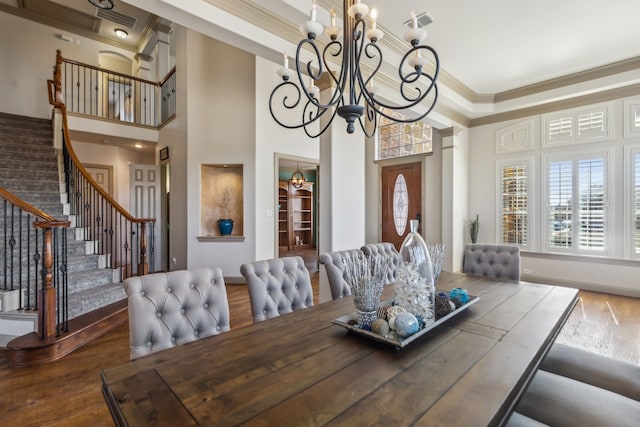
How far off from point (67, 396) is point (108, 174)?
609 centimetres

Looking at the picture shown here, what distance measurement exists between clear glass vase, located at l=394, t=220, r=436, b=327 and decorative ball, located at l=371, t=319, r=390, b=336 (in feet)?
0.55

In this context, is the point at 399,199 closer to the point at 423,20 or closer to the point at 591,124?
the point at 591,124

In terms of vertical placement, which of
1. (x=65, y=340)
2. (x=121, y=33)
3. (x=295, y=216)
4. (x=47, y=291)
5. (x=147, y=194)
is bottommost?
(x=65, y=340)

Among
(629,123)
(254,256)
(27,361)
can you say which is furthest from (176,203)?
(629,123)

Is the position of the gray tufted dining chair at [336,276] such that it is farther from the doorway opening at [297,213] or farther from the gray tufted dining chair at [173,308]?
the doorway opening at [297,213]

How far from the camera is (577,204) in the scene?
4.53m

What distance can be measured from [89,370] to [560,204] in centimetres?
614

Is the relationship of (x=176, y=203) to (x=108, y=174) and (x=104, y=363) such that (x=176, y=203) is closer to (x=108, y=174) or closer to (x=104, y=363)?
(x=108, y=174)

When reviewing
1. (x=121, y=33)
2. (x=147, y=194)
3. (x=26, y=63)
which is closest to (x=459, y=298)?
(x=147, y=194)

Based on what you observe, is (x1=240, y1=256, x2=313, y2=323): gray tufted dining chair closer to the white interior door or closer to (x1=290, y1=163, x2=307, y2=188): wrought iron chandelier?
the white interior door

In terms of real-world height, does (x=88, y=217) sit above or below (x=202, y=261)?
above

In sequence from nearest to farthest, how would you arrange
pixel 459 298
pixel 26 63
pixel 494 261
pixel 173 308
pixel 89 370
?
pixel 173 308
pixel 459 298
pixel 89 370
pixel 494 261
pixel 26 63

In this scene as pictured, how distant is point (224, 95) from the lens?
212 inches

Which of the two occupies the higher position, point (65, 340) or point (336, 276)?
point (336, 276)
